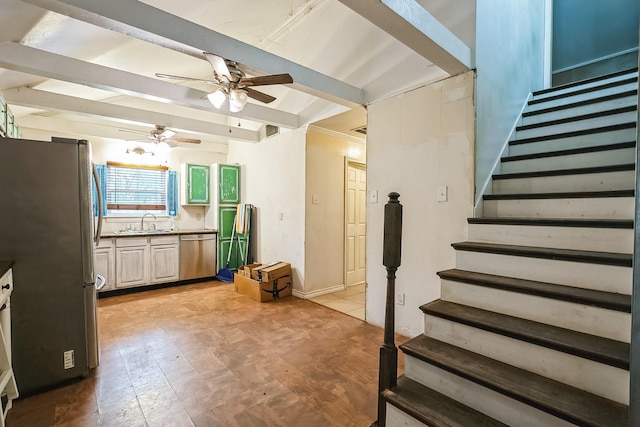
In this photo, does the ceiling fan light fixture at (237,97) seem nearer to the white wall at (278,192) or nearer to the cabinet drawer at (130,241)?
the white wall at (278,192)

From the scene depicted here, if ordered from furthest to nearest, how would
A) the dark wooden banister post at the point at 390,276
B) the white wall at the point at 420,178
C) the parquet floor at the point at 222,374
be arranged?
the white wall at the point at 420,178, the parquet floor at the point at 222,374, the dark wooden banister post at the point at 390,276

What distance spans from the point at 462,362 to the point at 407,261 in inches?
57.5

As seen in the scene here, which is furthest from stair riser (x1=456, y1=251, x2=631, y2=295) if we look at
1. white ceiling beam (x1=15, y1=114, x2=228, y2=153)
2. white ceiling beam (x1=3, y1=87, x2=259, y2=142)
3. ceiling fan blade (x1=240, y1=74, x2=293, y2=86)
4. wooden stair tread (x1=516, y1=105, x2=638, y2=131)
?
white ceiling beam (x1=15, y1=114, x2=228, y2=153)

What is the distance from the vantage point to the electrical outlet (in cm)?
221

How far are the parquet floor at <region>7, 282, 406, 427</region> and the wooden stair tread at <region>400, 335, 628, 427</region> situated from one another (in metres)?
0.61

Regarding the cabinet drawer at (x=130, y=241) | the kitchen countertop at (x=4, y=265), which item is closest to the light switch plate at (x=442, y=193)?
the kitchen countertop at (x=4, y=265)

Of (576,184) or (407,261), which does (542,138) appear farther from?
(407,261)

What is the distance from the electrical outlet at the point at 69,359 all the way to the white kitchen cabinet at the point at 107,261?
7.80 feet

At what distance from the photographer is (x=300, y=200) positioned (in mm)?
4359

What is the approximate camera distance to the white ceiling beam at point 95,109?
322 centimetres

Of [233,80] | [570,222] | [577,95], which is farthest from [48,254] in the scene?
[577,95]

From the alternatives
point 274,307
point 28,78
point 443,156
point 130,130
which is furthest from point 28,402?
point 130,130

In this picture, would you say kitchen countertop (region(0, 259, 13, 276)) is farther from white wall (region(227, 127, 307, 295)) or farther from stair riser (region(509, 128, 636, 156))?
stair riser (region(509, 128, 636, 156))

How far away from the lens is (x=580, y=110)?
290 centimetres
